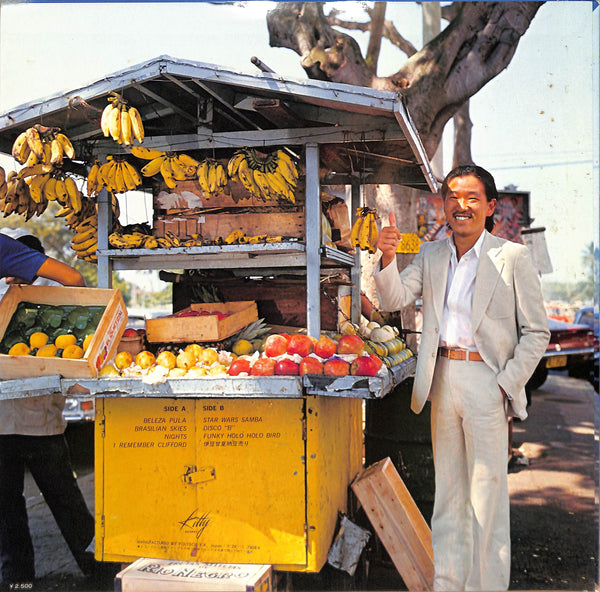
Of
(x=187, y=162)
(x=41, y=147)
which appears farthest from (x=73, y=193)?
(x=187, y=162)

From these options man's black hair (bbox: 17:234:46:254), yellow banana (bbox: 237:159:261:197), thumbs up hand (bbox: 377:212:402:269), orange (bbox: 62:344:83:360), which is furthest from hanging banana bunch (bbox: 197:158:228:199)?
man's black hair (bbox: 17:234:46:254)

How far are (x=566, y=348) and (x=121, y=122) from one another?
906 cm

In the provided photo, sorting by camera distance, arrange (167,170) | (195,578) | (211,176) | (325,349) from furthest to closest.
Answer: (167,170), (211,176), (325,349), (195,578)

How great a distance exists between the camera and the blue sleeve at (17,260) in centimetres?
336

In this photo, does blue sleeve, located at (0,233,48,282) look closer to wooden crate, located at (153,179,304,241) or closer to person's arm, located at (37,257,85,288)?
person's arm, located at (37,257,85,288)

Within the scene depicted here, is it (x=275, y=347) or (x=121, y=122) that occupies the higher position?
(x=121, y=122)

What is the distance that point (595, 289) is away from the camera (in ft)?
10.4

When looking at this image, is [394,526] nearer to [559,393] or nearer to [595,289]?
[595,289]

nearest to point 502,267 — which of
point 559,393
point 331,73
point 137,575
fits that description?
point 137,575

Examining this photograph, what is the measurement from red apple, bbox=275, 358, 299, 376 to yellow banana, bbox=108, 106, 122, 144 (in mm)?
1572

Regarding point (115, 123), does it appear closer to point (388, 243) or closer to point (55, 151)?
point (55, 151)

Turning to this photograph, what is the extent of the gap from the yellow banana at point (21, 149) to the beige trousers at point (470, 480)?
107 inches

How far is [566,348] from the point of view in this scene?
10.1 meters

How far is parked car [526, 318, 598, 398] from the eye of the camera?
32.4 ft
